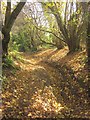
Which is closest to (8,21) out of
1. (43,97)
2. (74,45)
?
(43,97)

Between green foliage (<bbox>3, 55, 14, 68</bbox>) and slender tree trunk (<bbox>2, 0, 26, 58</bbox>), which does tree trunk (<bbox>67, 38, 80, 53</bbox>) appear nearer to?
slender tree trunk (<bbox>2, 0, 26, 58</bbox>)

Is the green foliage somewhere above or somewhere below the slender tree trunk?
below

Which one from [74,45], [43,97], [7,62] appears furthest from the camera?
[74,45]

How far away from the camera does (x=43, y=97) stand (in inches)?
396

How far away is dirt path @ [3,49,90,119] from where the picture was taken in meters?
8.45

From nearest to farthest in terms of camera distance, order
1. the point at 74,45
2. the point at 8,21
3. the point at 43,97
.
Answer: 1. the point at 43,97
2. the point at 8,21
3. the point at 74,45

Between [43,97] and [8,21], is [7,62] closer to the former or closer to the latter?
[8,21]

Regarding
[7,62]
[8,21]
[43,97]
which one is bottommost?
[43,97]

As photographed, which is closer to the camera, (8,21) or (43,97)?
(43,97)

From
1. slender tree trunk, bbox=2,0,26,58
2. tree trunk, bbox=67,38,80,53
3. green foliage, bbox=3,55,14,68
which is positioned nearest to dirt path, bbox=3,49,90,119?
green foliage, bbox=3,55,14,68

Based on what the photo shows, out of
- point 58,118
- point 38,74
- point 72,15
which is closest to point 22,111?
point 58,118

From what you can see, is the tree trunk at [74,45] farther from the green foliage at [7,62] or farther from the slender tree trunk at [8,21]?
the green foliage at [7,62]

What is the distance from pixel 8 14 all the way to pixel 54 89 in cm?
460

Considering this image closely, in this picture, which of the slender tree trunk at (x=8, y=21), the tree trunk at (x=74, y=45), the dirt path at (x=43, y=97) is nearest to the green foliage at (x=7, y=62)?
the slender tree trunk at (x=8, y=21)
